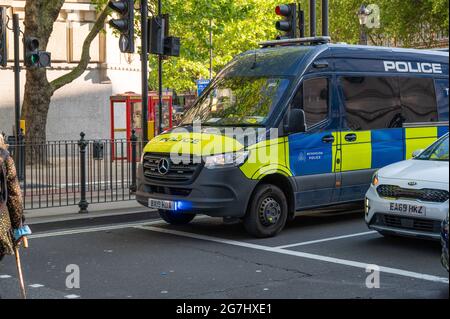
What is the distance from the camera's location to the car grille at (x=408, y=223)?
8570 mm

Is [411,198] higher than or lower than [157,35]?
lower

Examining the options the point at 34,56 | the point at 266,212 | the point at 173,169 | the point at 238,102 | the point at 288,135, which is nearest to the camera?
the point at 173,169

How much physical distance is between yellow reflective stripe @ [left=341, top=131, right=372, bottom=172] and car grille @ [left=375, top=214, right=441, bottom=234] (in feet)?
6.24

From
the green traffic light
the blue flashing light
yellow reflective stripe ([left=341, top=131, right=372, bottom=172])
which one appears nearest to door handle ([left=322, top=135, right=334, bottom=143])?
yellow reflective stripe ([left=341, top=131, right=372, bottom=172])

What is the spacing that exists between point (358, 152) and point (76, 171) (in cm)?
469

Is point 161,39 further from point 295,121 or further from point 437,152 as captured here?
point 437,152

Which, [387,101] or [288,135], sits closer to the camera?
[288,135]

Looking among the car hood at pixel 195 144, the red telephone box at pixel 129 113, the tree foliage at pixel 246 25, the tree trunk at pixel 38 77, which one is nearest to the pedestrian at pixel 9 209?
the car hood at pixel 195 144

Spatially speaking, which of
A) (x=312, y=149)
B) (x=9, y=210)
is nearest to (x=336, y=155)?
(x=312, y=149)

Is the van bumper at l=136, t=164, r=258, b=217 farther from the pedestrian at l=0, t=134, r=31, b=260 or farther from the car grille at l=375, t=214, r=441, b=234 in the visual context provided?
the pedestrian at l=0, t=134, r=31, b=260

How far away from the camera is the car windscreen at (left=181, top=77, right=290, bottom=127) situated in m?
10.2

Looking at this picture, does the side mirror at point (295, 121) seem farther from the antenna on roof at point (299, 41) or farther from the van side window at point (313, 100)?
the antenna on roof at point (299, 41)

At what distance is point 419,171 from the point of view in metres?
8.98
